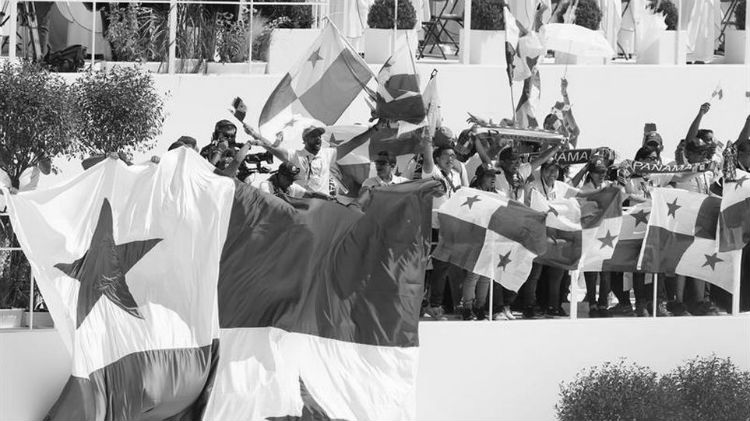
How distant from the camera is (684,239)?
1906 centimetres

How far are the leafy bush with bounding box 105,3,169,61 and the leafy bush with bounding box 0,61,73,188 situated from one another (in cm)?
335

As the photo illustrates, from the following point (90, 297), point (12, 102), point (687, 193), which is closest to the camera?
point (90, 297)

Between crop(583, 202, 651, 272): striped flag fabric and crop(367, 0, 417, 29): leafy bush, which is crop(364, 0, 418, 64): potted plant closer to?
crop(367, 0, 417, 29): leafy bush

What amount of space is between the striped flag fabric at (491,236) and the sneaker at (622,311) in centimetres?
121

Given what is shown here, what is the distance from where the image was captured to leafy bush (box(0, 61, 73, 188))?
1789 centimetres

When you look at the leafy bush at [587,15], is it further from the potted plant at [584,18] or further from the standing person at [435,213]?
the standing person at [435,213]

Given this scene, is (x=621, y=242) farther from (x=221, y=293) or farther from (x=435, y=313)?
(x=221, y=293)

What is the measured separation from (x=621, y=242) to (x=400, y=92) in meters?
2.32

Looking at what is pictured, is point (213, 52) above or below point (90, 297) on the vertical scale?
above

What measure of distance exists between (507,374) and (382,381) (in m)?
1.42

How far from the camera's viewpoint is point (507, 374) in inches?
728

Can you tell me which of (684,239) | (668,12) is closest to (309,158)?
(684,239)

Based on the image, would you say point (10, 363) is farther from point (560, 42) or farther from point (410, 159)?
point (560, 42)

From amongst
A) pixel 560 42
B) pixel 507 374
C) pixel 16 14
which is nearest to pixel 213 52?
pixel 16 14
